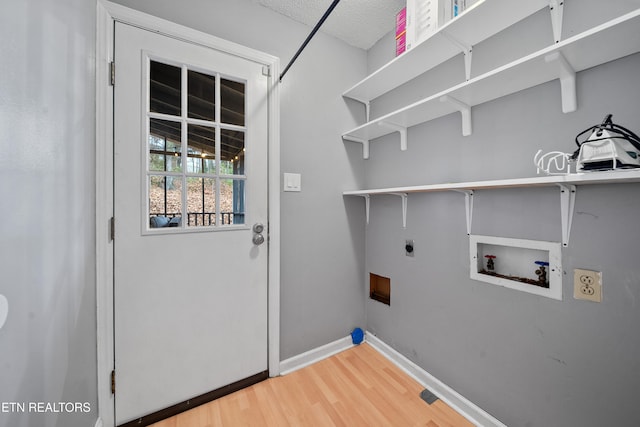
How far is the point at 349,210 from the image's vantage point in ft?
6.66

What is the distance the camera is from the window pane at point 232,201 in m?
1.51

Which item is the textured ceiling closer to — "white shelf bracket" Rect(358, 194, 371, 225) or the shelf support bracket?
the shelf support bracket

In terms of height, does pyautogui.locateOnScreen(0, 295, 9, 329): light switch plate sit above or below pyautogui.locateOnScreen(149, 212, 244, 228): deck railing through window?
below

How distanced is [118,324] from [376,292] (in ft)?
5.88

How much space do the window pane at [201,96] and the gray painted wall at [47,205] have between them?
1.42 feet

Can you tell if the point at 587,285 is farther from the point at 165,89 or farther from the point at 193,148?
the point at 165,89

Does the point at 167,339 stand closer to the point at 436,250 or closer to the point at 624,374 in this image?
the point at 436,250

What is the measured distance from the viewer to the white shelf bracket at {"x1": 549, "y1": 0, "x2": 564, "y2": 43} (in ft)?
3.33

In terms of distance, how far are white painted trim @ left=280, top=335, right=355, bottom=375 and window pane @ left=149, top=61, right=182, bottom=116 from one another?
72.8 inches

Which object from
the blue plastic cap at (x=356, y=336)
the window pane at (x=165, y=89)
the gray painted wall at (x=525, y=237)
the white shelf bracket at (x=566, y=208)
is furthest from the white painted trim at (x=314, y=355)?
the window pane at (x=165, y=89)

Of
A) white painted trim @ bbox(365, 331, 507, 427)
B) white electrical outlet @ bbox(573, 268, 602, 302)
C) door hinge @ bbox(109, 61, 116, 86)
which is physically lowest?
white painted trim @ bbox(365, 331, 507, 427)

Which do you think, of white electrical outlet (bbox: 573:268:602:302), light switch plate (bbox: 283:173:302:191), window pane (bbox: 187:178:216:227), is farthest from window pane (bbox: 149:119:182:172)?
white electrical outlet (bbox: 573:268:602:302)

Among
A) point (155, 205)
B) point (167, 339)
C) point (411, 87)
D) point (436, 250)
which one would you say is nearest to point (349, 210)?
point (436, 250)

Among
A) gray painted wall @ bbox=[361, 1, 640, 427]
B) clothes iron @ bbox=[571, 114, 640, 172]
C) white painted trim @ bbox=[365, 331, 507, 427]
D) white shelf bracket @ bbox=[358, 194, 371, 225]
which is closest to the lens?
clothes iron @ bbox=[571, 114, 640, 172]
